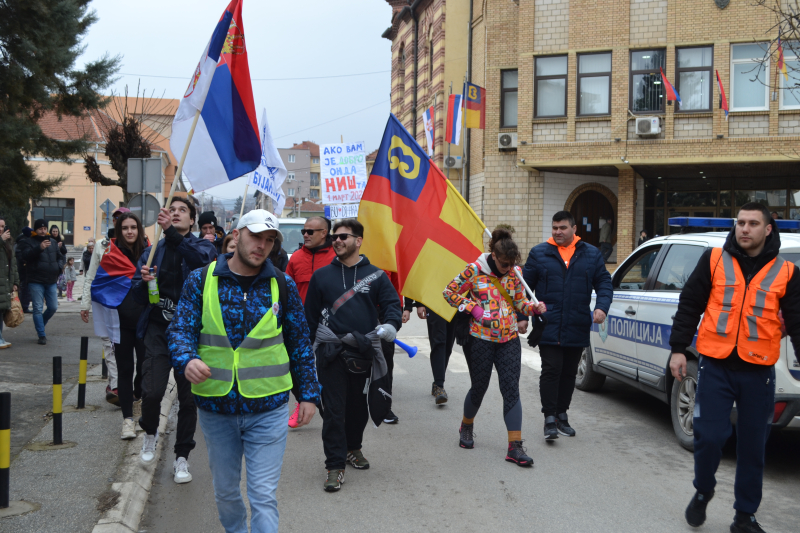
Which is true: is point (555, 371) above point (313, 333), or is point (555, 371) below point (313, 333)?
below

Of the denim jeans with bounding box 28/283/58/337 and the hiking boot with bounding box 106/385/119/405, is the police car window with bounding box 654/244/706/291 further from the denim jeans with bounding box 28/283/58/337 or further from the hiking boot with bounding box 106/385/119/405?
the denim jeans with bounding box 28/283/58/337

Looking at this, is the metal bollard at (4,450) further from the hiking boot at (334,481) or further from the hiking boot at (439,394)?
the hiking boot at (439,394)

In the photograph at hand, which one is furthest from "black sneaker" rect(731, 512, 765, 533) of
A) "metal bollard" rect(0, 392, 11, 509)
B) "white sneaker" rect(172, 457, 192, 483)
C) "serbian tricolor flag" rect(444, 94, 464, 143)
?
Answer: "serbian tricolor flag" rect(444, 94, 464, 143)

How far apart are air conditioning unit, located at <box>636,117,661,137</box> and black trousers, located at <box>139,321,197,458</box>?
2131 centimetres

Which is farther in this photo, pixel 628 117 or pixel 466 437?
pixel 628 117

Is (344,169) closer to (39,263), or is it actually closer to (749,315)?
(39,263)

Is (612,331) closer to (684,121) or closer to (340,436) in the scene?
(340,436)

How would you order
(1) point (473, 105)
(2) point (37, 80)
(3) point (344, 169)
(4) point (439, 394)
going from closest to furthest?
(4) point (439, 394) < (2) point (37, 80) < (3) point (344, 169) < (1) point (473, 105)

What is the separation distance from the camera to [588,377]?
8.99 m

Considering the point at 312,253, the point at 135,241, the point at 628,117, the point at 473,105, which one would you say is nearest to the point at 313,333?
the point at 312,253

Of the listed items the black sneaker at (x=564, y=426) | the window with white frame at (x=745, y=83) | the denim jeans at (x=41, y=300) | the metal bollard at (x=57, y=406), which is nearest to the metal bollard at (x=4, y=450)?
the metal bollard at (x=57, y=406)

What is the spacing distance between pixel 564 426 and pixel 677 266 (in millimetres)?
1819

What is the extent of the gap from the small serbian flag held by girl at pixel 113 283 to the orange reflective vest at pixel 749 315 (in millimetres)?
4690

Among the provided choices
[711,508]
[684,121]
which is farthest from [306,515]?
[684,121]
